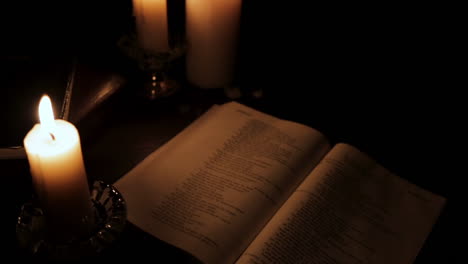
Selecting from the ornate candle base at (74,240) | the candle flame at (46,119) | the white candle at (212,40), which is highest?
the candle flame at (46,119)

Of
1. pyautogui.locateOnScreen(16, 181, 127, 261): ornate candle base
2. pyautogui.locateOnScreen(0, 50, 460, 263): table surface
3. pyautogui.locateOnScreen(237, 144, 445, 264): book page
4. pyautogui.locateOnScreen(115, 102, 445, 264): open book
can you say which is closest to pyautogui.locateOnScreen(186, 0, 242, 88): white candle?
pyautogui.locateOnScreen(0, 50, 460, 263): table surface

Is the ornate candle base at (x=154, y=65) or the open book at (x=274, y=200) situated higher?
the ornate candle base at (x=154, y=65)

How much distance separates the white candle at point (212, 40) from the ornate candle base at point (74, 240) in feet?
1.36

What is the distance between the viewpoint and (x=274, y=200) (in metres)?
0.70

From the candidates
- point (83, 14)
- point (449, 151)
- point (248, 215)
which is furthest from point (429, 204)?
point (83, 14)

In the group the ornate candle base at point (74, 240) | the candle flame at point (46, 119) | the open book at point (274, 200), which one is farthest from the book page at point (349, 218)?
the candle flame at point (46, 119)

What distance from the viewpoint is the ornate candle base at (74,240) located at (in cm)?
56

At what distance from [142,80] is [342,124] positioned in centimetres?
43

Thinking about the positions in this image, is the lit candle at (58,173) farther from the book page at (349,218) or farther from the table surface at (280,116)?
the book page at (349,218)

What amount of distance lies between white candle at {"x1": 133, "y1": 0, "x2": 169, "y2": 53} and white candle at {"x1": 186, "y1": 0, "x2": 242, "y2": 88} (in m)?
0.07

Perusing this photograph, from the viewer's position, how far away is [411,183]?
760 millimetres

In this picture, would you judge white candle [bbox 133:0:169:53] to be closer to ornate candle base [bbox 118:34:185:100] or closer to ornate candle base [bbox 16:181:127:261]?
ornate candle base [bbox 118:34:185:100]

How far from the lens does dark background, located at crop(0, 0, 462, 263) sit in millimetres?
861

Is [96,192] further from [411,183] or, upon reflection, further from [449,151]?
[449,151]
